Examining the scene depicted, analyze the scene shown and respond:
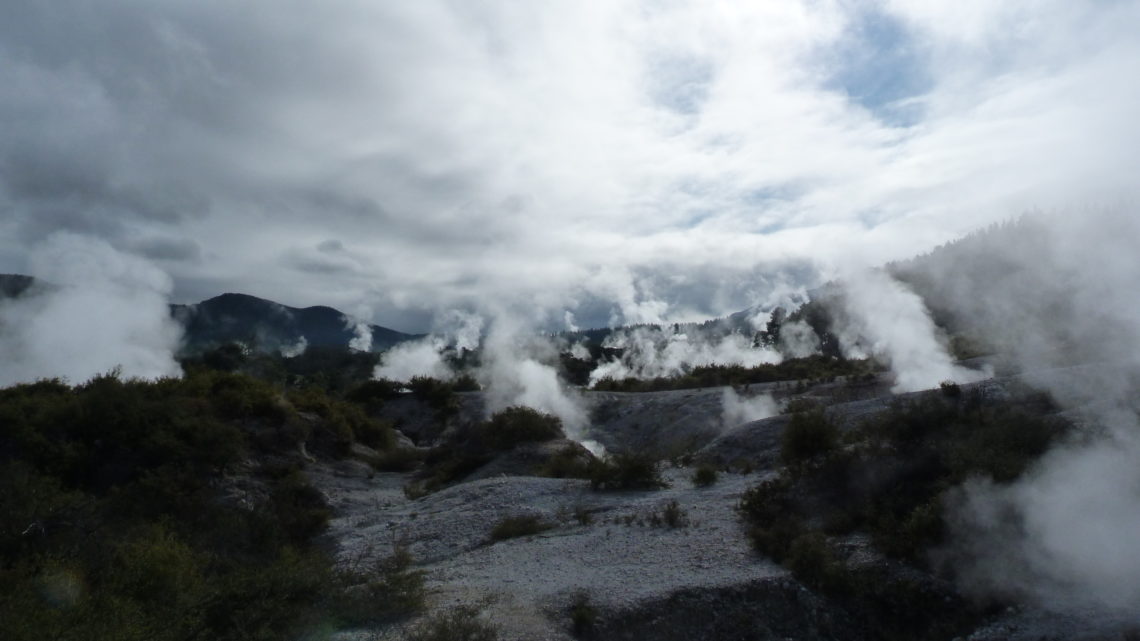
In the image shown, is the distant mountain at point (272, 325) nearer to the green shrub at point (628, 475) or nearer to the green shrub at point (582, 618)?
the green shrub at point (628, 475)

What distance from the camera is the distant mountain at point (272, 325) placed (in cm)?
9006

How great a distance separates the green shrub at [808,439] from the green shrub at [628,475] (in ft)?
9.20

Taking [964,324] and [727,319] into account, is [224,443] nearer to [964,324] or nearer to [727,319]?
[964,324]

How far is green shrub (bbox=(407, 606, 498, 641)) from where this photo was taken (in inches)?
299

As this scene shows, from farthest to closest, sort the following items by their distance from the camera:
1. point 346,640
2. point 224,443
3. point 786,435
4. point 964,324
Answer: point 964,324
point 224,443
point 786,435
point 346,640

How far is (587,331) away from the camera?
353ft

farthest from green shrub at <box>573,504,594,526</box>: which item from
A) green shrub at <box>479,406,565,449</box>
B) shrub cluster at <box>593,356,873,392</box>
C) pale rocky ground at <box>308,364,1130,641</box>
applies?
shrub cluster at <box>593,356,873,392</box>

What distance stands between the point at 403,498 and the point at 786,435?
940 cm

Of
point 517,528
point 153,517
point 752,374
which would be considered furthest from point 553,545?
point 752,374

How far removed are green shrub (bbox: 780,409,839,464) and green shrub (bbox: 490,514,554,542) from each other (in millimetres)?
4376

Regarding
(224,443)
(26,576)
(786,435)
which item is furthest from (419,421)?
(26,576)

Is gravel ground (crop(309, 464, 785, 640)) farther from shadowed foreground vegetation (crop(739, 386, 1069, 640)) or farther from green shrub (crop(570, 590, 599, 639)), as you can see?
shadowed foreground vegetation (crop(739, 386, 1069, 640))

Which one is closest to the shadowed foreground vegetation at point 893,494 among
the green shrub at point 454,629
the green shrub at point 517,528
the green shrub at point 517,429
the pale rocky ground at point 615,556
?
the pale rocky ground at point 615,556

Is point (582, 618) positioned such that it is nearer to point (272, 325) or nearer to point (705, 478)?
point (705, 478)
